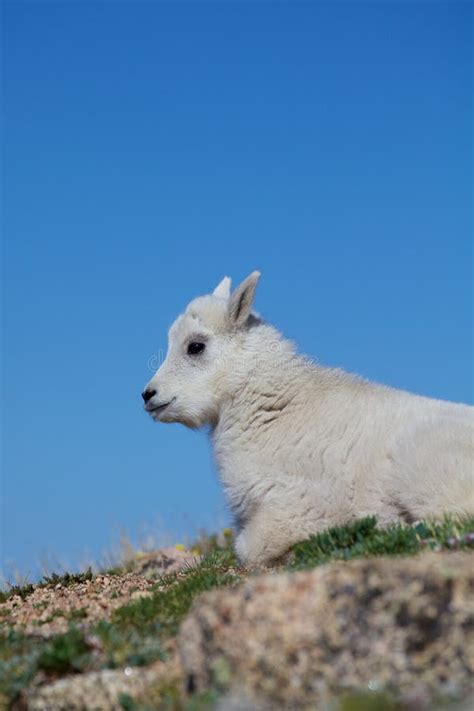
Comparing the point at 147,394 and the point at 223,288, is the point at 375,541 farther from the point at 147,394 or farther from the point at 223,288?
the point at 223,288

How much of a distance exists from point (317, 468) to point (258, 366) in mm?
1601

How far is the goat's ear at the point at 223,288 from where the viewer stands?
13.8m

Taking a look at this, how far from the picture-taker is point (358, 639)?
5512mm

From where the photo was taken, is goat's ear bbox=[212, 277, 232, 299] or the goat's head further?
goat's ear bbox=[212, 277, 232, 299]

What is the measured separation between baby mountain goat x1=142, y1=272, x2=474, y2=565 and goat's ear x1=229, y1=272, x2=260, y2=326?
1 centimetres

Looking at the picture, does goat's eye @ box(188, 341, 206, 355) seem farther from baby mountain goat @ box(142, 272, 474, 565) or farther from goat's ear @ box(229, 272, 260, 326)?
goat's ear @ box(229, 272, 260, 326)

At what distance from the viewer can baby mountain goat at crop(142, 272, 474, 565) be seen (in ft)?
35.6

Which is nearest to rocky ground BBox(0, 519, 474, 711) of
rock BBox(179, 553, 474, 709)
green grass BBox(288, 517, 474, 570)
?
rock BBox(179, 553, 474, 709)

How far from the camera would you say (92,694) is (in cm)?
667

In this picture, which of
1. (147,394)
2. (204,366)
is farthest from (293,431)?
(147,394)

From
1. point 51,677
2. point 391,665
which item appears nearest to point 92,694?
point 51,677

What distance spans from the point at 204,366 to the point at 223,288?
1804 millimetres

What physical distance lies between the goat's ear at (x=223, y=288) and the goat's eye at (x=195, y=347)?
4.05ft

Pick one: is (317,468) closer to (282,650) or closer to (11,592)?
(11,592)
